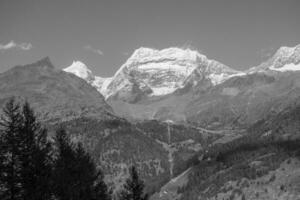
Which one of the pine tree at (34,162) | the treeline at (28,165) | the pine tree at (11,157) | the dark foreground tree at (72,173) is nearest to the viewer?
the pine tree at (11,157)

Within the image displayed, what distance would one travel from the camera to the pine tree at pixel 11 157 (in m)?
42.3

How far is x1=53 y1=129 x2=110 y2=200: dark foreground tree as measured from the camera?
165ft

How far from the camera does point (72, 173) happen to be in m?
56.1

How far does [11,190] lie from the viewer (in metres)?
42.2

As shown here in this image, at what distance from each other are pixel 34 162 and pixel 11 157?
2278 millimetres

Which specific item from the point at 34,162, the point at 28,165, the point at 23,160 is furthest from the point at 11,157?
the point at 34,162

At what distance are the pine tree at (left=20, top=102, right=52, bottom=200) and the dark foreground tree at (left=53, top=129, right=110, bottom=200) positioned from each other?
16.5 feet

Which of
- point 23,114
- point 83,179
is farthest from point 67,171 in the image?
point 23,114

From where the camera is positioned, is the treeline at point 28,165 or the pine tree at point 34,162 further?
the pine tree at point 34,162

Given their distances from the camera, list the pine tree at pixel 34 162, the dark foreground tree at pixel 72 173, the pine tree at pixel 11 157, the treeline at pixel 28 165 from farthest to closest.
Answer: the dark foreground tree at pixel 72 173, the pine tree at pixel 34 162, the treeline at pixel 28 165, the pine tree at pixel 11 157

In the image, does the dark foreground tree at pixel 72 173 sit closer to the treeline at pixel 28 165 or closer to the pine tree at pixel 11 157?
the treeline at pixel 28 165

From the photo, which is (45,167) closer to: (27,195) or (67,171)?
(27,195)

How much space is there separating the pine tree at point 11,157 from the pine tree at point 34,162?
466mm

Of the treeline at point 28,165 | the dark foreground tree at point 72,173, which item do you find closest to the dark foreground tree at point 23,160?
the treeline at point 28,165
